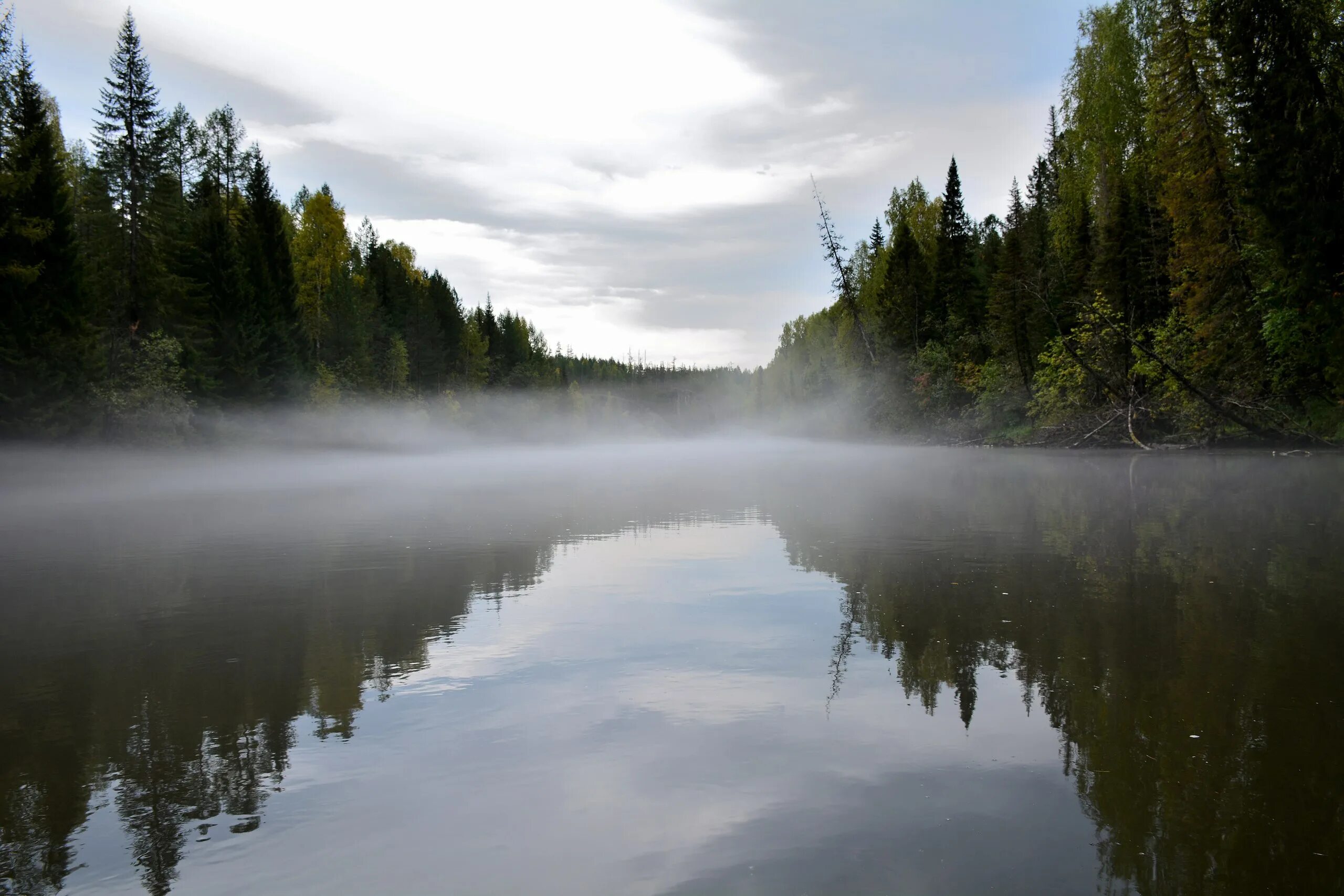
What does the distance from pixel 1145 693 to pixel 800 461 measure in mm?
36329

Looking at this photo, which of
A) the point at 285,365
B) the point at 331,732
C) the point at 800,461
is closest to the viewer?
the point at 331,732

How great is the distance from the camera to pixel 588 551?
12.2 m

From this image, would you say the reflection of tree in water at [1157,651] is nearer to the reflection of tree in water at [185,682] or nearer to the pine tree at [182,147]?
the reflection of tree in water at [185,682]

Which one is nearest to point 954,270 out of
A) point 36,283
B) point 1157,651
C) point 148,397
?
point 148,397

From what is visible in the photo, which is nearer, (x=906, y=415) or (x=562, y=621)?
(x=562, y=621)

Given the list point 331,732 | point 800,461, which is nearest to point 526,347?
point 800,461

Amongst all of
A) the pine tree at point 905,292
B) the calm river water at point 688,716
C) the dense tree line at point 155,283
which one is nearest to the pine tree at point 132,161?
the dense tree line at point 155,283

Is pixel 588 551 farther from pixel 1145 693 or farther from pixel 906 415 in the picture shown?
pixel 906 415

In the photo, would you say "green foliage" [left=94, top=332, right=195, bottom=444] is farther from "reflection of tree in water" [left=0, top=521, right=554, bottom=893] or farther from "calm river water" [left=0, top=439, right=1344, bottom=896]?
"reflection of tree in water" [left=0, top=521, right=554, bottom=893]

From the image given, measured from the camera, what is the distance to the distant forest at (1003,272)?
25.9 meters

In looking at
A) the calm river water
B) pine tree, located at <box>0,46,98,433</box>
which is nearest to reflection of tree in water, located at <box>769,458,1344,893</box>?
the calm river water

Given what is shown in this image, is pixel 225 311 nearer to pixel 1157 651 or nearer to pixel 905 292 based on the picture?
pixel 905 292

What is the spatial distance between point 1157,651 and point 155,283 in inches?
1853

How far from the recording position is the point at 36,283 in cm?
3309
